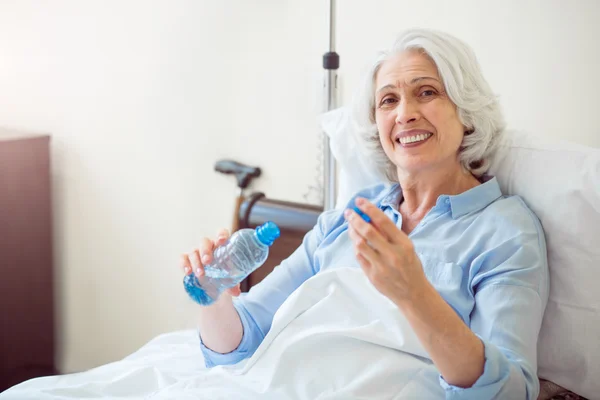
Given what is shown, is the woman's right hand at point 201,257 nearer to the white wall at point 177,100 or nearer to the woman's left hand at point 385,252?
the woman's left hand at point 385,252

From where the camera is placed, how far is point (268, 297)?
1.40 meters

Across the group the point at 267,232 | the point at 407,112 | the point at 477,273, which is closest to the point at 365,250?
the point at 267,232

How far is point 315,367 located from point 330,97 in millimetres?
786

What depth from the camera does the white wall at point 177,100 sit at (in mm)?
1526

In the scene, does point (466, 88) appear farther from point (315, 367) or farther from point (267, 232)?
point (315, 367)

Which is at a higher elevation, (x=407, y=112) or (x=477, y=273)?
(x=407, y=112)

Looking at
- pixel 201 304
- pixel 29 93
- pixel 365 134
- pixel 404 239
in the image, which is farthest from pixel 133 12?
pixel 404 239

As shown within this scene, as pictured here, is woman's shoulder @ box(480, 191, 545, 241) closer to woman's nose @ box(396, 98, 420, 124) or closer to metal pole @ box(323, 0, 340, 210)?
woman's nose @ box(396, 98, 420, 124)

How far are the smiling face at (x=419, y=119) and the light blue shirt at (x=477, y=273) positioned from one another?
0.30ft

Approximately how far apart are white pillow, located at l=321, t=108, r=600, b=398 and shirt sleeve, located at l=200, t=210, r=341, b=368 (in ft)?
1.48

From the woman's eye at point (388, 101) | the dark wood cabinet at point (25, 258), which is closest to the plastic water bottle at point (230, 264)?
the woman's eye at point (388, 101)

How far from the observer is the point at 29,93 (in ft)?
8.30

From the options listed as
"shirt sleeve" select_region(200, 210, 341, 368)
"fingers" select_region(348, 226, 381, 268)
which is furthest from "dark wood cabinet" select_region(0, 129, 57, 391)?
"fingers" select_region(348, 226, 381, 268)

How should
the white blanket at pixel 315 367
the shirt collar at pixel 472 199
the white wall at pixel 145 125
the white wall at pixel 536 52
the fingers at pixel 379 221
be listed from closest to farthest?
the fingers at pixel 379 221 → the white blanket at pixel 315 367 → the shirt collar at pixel 472 199 → the white wall at pixel 536 52 → the white wall at pixel 145 125
